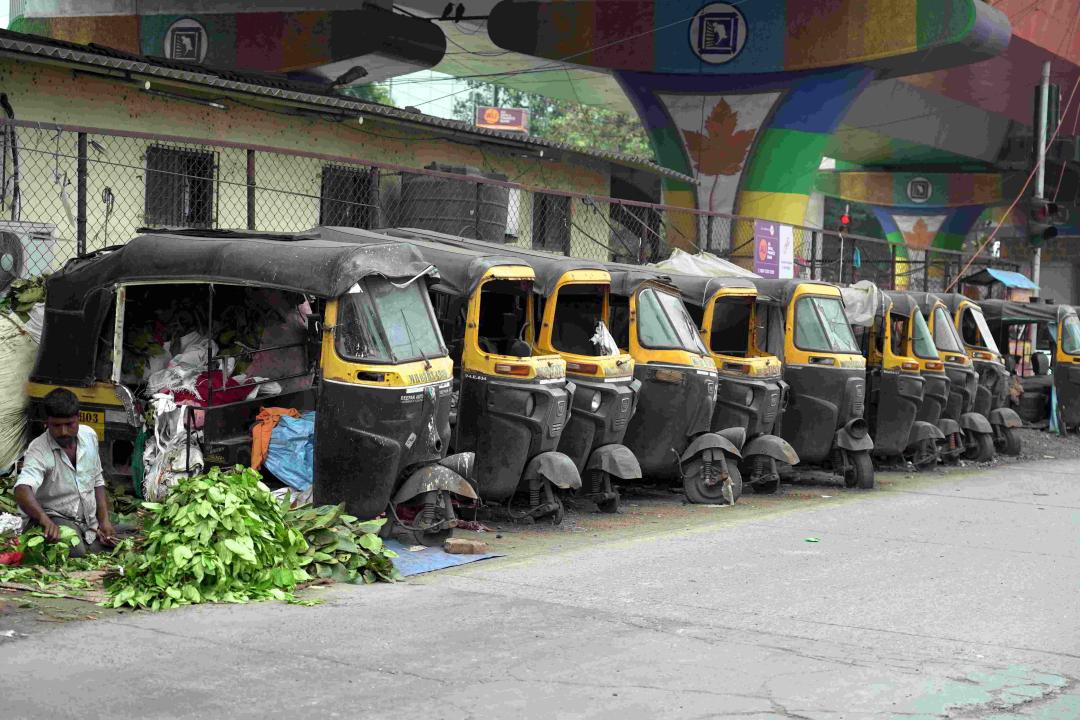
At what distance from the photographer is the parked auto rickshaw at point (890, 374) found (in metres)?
17.9

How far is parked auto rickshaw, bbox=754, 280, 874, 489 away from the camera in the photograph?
53.7 ft

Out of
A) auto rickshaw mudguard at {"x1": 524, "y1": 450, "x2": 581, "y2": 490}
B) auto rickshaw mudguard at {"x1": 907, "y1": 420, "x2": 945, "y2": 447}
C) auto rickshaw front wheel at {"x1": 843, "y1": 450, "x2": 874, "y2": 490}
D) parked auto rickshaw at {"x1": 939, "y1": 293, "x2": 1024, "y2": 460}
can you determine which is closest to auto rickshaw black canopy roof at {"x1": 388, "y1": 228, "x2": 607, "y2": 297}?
auto rickshaw mudguard at {"x1": 524, "y1": 450, "x2": 581, "y2": 490}

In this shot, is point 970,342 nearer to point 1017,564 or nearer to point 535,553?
point 1017,564

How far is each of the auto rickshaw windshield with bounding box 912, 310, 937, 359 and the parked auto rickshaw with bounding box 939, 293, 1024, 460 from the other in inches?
87.0

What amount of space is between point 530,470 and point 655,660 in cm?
498

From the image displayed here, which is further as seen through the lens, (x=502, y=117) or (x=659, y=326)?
(x=502, y=117)

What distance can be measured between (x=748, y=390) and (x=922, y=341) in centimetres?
425

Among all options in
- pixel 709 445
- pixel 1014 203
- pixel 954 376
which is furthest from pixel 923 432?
pixel 1014 203

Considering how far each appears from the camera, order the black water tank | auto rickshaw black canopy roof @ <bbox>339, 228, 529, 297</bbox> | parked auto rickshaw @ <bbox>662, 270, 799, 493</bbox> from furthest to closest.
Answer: the black water tank, parked auto rickshaw @ <bbox>662, 270, 799, 493</bbox>, auto rickshaw black canopy roof @ <bbox>339, 228, 529, 297</bbox>

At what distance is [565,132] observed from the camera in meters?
63.1

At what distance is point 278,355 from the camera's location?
1152 centimetres

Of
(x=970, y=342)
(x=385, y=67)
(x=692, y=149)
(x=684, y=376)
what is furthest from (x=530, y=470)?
(x=385, y=67)

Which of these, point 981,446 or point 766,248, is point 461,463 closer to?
point 981,446

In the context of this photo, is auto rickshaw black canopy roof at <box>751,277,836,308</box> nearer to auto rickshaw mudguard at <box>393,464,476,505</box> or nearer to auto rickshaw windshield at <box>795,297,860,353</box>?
auto rickshaw windshield at <box>795,297,860,353</box>
